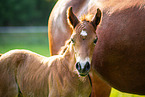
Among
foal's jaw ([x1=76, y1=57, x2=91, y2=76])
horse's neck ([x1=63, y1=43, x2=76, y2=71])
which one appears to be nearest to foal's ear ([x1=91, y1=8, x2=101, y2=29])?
horse's neck ([x1=63, y1=43, x2=76, y2=71])

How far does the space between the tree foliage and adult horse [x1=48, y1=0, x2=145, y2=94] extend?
25322 millimetres

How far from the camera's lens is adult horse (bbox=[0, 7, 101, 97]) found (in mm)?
2799

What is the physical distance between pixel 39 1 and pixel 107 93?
29183 millimetres

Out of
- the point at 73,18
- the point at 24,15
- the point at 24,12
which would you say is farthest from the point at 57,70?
the point at 24,12

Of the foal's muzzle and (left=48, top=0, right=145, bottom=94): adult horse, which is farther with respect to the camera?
(left=48, top=0, right=145, bottom=94): adult horse

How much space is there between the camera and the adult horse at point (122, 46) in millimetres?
3279

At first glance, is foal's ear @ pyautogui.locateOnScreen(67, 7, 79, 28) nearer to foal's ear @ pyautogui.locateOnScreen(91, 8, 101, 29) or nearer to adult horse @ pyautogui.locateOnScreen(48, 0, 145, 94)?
foal's ear @ pyautogui.locateOnScreen(91, 8, 101, 29)

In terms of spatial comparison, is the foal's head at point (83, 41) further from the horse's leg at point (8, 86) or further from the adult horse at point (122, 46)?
the horse's leg at point (8, 86)

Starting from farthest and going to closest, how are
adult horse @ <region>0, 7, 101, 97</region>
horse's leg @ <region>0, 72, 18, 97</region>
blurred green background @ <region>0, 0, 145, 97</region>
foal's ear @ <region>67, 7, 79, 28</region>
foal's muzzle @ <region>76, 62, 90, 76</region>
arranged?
blurred green background @ <region>0, 0, 145, 97</region> < horse's leg @ <region>0, 72, 18, 97</region> < foal's ear @ <region>67, 7, 79, 28</region> < adult horse @ <region>0, 7, 101, 97</region> < foal's muzzle @ <region>76, 62, 90, 76</region>

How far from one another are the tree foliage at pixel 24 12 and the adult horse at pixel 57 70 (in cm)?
2524

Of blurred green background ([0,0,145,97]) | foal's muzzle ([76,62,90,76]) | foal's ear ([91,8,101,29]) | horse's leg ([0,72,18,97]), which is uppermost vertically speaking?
foal's ear ([91,8,101,29])

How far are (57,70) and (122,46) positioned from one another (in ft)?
3.48

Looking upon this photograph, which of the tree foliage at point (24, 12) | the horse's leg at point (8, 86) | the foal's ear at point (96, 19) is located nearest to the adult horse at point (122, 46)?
the foal's ear at point (96, 19)

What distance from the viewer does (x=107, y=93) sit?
13.8 ft
